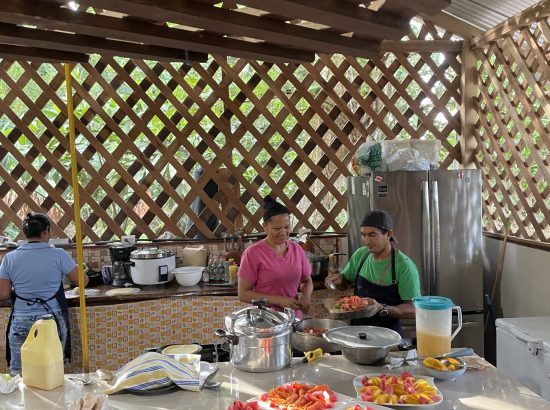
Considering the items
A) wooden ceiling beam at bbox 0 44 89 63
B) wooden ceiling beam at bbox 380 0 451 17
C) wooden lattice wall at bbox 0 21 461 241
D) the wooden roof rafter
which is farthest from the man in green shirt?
wooden lattice wall at bbox 0 21 461 241

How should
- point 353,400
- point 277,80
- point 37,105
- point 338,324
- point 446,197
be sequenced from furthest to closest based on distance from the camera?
1. point 277,80
2. point 37,105
3. point 446,197
4. point 338,324
5. point 353,400

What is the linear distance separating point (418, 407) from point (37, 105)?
3481 millimetres

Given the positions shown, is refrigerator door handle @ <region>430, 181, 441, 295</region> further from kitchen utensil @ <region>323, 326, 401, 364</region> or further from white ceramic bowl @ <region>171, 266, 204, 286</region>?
kitchen utensil @ <region>323, 326, 401, 364</region>

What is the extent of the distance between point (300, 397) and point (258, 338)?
12.3 inches

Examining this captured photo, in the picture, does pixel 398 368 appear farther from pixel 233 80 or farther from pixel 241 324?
pixel 233 80

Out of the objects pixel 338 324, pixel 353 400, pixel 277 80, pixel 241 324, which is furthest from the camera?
pixel 277 80

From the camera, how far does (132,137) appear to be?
3.93 meters

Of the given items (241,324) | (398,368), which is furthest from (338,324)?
(241,324)

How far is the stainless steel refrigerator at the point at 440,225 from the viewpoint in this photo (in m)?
3.56

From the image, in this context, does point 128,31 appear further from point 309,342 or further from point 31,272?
point 31,272

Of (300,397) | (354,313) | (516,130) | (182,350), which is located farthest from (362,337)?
(516,130)

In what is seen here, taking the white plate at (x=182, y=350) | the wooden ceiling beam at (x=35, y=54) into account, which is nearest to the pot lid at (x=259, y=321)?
the white plate at (x=182, y=350)

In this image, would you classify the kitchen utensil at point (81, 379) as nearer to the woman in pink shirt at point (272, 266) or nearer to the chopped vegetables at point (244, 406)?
the chopped vegetables at point (244, 406)

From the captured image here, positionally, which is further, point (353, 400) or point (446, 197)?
point (446, 197)
